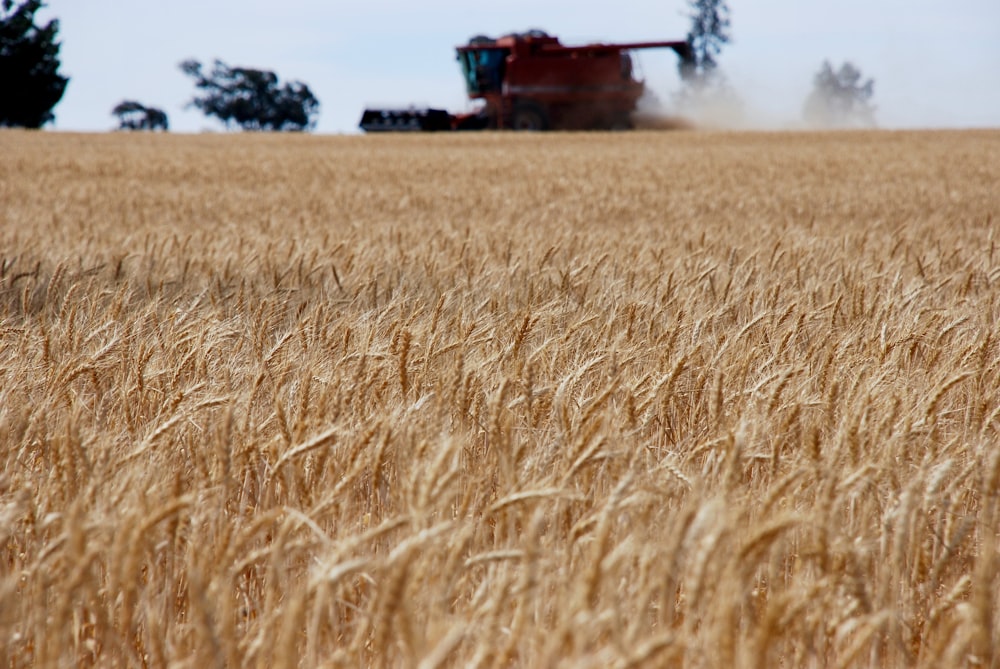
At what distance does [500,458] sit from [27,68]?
4490cm

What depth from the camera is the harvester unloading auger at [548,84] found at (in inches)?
1010

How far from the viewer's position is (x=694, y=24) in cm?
5881

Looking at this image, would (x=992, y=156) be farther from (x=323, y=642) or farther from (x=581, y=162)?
(x=323, y=642)

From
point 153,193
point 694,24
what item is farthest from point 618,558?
point 694,24

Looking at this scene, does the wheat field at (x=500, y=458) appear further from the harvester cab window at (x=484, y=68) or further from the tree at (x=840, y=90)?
the tree at (x=840, y=90)

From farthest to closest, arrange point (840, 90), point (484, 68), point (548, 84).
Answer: point (840, 90)
point (484, 68)
point (548, 84)

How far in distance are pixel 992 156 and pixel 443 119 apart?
16.6 m

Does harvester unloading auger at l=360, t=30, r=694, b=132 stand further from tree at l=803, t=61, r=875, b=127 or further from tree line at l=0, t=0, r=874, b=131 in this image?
tree at l=803, t=61, r=875, b=127

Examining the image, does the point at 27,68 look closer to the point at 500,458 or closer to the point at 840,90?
the point at 500,458

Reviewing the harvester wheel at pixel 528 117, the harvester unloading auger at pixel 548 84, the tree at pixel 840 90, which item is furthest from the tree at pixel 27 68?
the tree at pixel 840 90

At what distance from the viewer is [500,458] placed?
5.56 ft

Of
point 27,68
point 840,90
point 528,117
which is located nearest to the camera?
point 528,117

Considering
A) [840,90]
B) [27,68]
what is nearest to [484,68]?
[27,68]

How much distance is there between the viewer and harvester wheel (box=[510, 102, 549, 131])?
26.1 m
